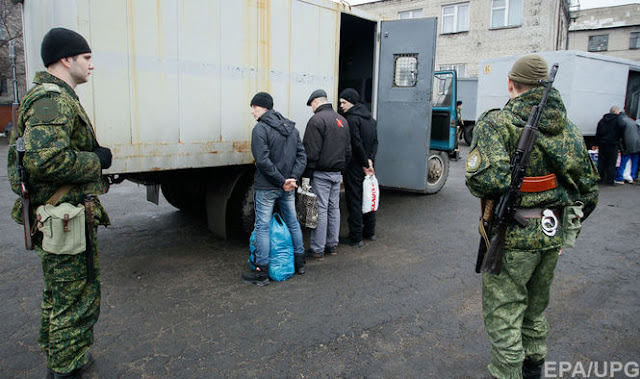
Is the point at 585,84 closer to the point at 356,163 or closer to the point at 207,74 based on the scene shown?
the point at 356,163

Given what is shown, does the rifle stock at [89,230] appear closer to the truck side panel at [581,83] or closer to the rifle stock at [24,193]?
the rifle stock at [24,193]

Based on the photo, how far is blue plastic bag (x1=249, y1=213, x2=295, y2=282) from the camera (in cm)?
451

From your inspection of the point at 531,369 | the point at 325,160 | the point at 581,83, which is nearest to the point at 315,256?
the point at 325,160

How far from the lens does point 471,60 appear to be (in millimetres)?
25328

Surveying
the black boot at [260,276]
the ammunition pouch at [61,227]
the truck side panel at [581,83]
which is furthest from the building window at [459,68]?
the ammunition pouch at [61,227]

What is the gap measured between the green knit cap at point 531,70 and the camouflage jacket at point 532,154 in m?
0.07

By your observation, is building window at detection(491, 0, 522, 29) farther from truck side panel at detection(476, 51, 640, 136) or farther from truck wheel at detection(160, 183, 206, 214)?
truck wheel at detection(160, 183, 206, 214)

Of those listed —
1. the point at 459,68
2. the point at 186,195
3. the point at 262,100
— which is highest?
the point at 459,68

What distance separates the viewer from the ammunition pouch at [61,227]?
2.52m

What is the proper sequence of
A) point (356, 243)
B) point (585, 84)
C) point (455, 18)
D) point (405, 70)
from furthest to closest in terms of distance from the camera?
1. point (455, 18)
2. point (585, 84)
3. point (405, 70)
4. point (356, 243)

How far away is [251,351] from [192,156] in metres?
2.17

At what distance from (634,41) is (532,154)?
142 ft

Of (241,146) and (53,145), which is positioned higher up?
(53,145)

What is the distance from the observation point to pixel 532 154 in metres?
2.48
